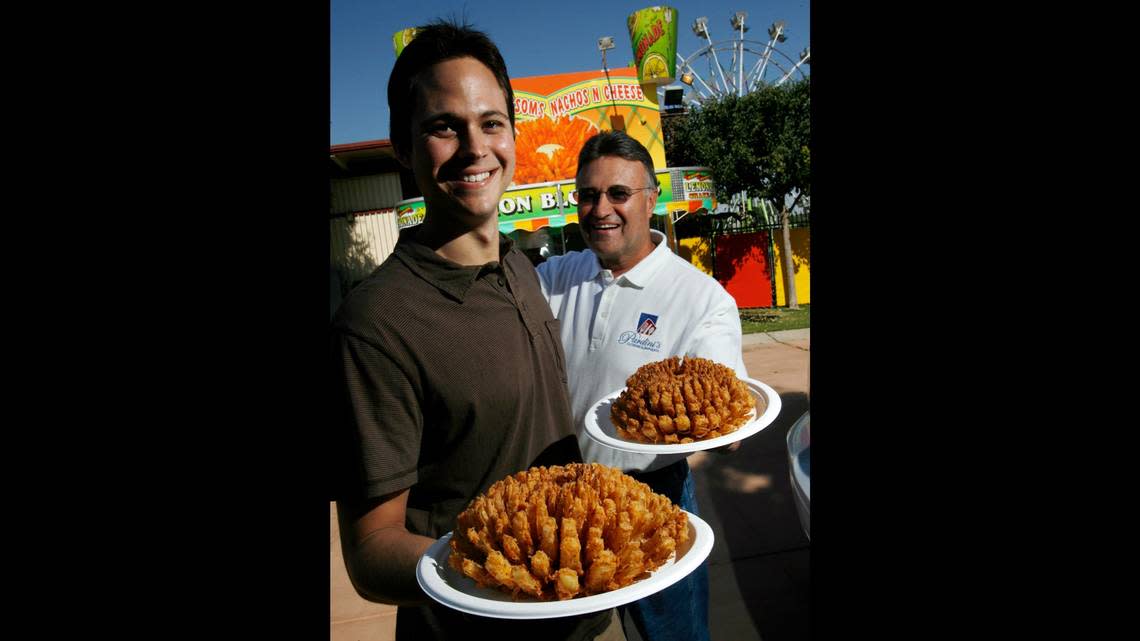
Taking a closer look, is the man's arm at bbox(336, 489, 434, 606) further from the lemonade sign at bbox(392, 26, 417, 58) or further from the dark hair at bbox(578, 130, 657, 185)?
the dark hair at bbox(578, 130, 657, 185)

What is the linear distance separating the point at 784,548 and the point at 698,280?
7.79ft

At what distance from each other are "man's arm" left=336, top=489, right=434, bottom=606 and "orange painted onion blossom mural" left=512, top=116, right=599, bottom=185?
38.3 feet

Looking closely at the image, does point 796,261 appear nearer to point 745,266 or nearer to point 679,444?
point 745,266

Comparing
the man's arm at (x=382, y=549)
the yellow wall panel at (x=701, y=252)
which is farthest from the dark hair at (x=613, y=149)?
the yellow wall panel at (x=701, y=252)

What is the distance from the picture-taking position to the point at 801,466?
269 centimetres

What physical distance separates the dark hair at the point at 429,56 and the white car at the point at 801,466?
6.23ft

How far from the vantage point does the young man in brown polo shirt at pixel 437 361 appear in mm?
1307

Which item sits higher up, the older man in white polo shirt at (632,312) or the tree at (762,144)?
the tree at (762,144)

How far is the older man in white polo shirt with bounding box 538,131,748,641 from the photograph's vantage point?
219 centimetres

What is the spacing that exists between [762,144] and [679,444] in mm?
14517

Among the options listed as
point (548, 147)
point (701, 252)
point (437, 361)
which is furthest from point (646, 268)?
point (701, 252)

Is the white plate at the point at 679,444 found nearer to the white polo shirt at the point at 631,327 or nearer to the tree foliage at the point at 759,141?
the white polo shirt at the point at 631,327

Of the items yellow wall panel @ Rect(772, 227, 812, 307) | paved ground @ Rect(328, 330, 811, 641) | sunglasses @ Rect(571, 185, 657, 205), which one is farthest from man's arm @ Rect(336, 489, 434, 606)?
yellow wall panel @ Rect(772, 227, 812, 307)

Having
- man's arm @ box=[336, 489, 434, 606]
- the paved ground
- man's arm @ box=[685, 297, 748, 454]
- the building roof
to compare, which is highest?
the building roof
